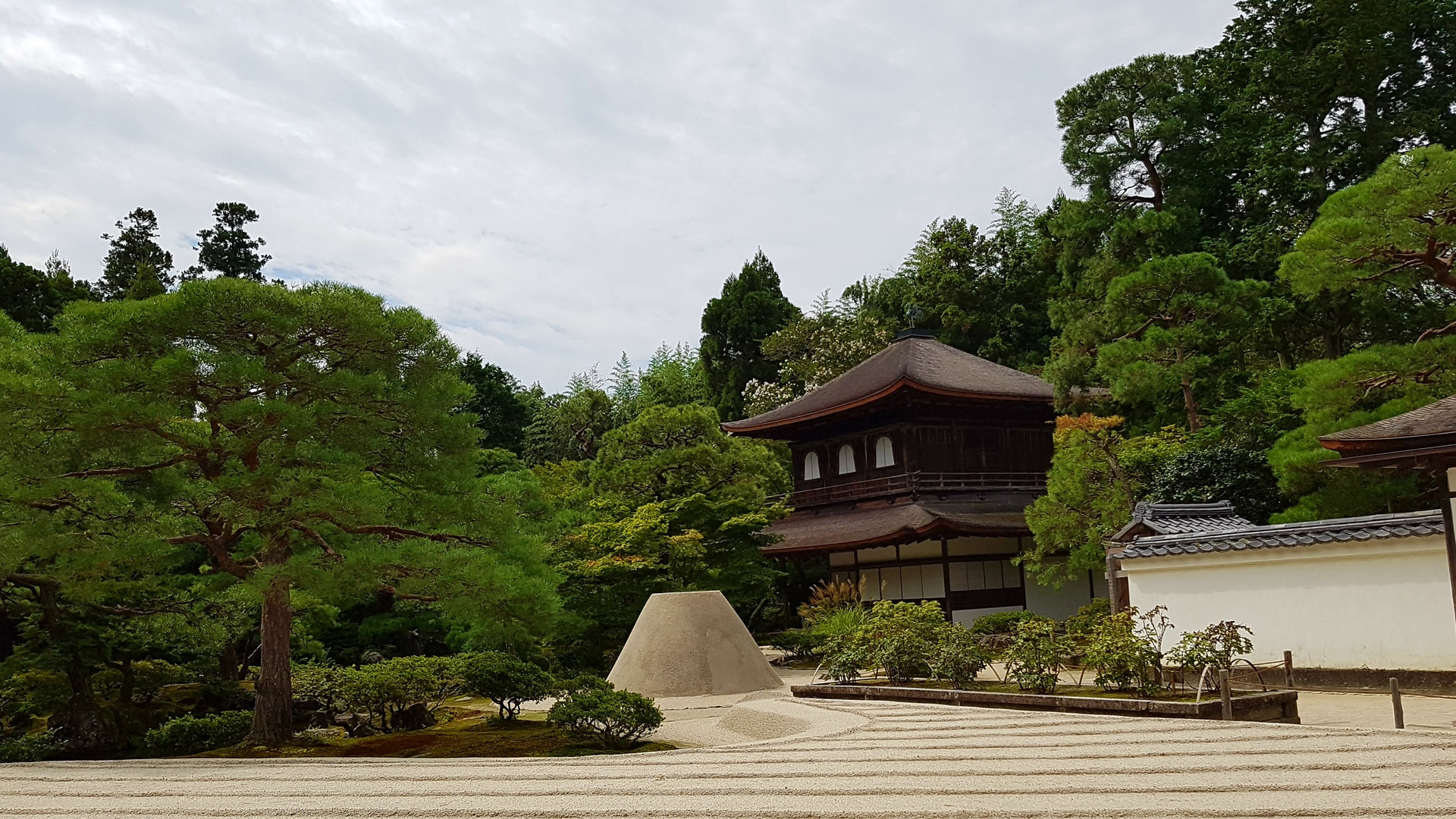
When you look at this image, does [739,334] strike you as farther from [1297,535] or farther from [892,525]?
[1297,535]

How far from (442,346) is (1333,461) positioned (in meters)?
8.64

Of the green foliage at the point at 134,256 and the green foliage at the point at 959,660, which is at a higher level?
the green foliage at the point at 134,256

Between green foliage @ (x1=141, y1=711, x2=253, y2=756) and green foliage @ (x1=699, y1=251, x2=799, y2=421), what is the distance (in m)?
28.2

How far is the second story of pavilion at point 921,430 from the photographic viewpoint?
77.0ft

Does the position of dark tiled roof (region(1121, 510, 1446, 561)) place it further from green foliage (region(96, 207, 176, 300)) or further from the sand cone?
green foliage (region(96, 207, 176, 300))

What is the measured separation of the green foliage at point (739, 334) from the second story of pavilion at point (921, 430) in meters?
12.6

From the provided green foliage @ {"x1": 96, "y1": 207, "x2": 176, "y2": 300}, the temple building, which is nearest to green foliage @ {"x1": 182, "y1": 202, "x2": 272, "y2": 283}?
green foliage @ {"x1": 96, "y1": 207, "x2": 176, "y2": 300}

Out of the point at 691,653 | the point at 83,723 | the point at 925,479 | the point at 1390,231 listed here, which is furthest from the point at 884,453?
the point at 83,723

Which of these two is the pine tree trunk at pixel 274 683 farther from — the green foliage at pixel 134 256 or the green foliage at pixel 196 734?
the green foliage at pixel 134 256

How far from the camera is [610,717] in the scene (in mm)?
9031

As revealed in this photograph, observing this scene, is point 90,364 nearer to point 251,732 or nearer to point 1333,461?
point 251,732

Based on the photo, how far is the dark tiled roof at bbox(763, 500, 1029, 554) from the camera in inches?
814

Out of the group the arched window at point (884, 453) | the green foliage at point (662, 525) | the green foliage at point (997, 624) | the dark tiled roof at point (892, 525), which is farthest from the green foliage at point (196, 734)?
the arched window at point (884, 453)

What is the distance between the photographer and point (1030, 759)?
661cm
